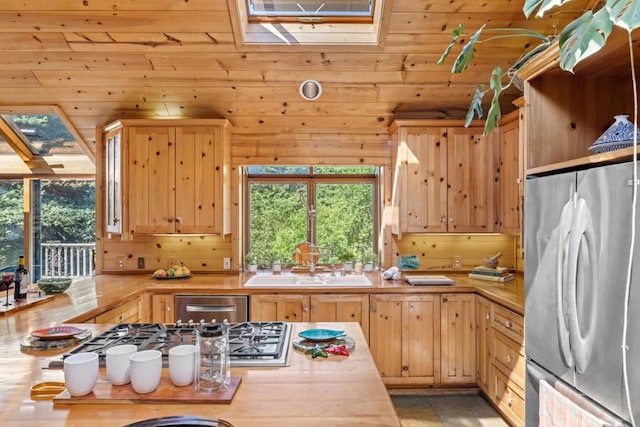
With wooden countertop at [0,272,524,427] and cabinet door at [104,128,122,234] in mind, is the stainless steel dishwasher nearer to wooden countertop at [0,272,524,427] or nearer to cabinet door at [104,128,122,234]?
cabinet door at [104,128,122,234]

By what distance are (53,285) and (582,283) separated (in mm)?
3151

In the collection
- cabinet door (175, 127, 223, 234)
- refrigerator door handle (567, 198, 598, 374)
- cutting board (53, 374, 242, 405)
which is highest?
cabinet door (175, 127, 223, 234)

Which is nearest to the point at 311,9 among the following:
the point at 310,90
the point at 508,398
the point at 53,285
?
the point at 310,90

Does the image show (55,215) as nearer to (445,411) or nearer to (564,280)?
(445,411)

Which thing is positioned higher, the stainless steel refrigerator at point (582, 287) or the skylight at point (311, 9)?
the skylight at point (311, 9)

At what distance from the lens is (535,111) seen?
227 cm

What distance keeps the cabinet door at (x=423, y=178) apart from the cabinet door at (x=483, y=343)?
78 centimetres

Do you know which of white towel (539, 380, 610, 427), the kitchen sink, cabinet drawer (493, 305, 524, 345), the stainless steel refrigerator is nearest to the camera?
the stainless steel refrigerator

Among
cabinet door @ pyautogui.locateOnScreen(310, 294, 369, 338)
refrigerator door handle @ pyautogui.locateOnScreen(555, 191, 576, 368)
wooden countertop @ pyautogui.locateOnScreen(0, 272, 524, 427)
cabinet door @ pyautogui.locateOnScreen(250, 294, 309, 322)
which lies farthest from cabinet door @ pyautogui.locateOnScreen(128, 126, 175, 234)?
refrigerator door handle @ pyautogui.locateOnScreen(555, 191, 576, 368)

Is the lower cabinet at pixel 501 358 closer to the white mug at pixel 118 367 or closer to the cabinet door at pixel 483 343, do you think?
the cabinet door at pixel 483 343

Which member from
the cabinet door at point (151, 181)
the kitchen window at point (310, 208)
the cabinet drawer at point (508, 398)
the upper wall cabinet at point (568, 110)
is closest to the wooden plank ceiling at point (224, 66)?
the cabinet door at point (151, 181)

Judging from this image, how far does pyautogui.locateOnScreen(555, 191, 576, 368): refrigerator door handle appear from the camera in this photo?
1.76 metres

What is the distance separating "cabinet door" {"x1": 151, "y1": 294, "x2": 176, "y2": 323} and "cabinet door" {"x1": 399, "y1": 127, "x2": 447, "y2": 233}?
205cm

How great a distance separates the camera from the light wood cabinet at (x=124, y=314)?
276 cm
